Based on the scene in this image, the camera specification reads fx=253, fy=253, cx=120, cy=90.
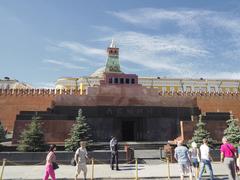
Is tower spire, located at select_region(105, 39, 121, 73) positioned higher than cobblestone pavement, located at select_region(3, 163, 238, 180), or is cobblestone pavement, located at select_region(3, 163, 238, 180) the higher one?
tower spire, located at select_region(105, 39, 121, 73)

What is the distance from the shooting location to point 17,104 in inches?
1283

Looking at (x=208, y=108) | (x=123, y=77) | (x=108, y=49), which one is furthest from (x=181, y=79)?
(x=123, y=77)

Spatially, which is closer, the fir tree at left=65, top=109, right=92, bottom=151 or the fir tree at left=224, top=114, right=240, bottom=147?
the fir tree at left=65, top=109, right=92, bottom=151

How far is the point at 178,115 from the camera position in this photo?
1936 cm

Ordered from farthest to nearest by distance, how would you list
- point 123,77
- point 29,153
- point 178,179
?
point 123,77 → point 29,153 → point 178,179

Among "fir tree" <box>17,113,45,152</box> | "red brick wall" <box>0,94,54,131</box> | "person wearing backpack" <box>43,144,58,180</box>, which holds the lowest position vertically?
"person wearing backpack" <box>43,144,58,180</box>

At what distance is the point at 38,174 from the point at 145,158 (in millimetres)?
5840

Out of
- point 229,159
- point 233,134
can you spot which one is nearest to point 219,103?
point 233,134

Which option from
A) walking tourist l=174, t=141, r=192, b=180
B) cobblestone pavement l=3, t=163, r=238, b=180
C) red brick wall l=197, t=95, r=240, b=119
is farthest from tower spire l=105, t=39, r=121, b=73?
walking tourist l=174, t=141, r=192, b=180

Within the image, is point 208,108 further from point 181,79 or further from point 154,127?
point 181,79

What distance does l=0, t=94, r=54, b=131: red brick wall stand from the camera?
31.9 m

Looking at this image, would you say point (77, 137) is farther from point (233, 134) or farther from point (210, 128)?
point (210, 128)

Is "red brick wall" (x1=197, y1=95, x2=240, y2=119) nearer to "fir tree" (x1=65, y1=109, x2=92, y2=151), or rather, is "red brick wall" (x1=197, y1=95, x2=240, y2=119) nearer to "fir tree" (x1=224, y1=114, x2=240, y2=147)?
"fir tree" (x1=224, y1=114, x2=240, y2=147)

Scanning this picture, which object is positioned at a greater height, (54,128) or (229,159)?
(54,128)
